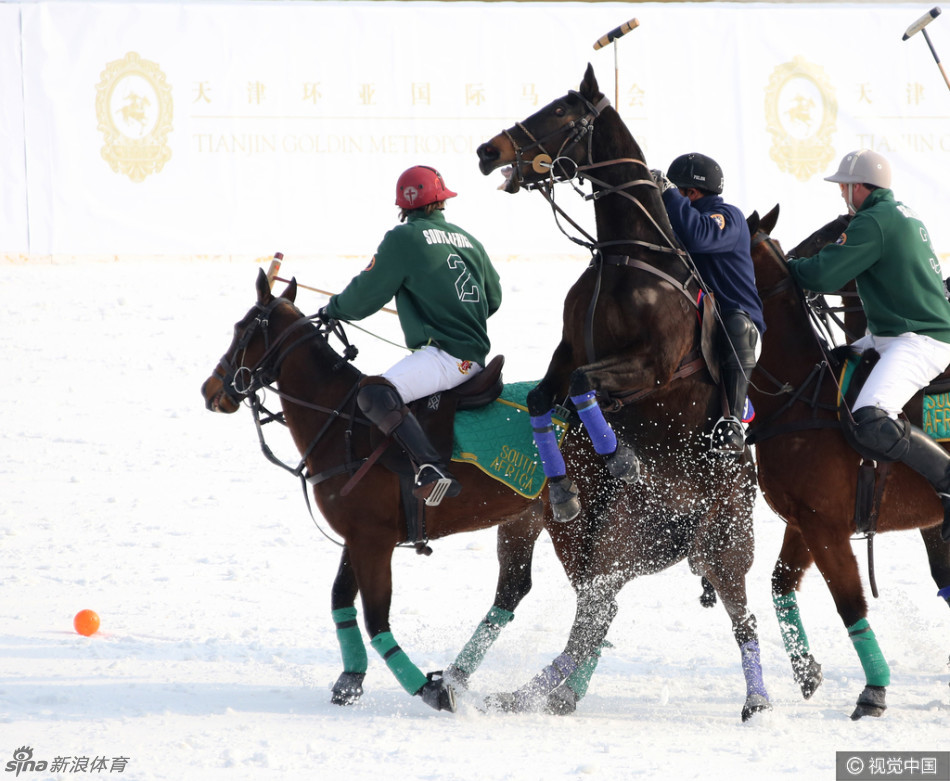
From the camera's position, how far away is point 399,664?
17.9 feet

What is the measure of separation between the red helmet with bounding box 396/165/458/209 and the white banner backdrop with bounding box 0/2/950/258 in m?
6.77

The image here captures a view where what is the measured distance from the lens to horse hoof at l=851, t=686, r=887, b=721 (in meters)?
5.34

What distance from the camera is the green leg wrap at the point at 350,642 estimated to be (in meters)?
5.72

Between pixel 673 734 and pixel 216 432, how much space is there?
6258 mm

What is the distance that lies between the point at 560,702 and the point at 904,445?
1.90m

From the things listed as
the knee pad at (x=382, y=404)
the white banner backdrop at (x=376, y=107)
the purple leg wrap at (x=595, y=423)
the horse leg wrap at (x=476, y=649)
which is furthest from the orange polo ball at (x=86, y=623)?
the white banner backdrop at (x=376, y=107)

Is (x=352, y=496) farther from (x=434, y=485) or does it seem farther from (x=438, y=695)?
(x=438, y=695)

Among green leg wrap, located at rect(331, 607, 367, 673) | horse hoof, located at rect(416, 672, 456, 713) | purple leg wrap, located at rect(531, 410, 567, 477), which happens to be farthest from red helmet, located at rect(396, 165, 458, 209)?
horse hoof, located at rect(416, 672, 456, 713)

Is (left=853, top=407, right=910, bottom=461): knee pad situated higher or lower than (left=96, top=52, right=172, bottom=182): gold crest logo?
lower

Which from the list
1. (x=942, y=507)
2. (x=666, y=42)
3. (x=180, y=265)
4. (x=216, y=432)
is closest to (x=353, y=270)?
(x=180, y=265)

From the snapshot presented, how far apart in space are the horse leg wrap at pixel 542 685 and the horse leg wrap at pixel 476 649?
0.35 meters

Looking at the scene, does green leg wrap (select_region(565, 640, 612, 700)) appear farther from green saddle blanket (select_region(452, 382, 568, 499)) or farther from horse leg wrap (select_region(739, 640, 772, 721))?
green saddle blanket (select_region(452, 382, 568, 499))

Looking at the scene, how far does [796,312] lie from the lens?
18.8 feet

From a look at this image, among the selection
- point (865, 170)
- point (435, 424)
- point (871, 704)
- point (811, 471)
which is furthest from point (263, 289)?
point (871, 704)
